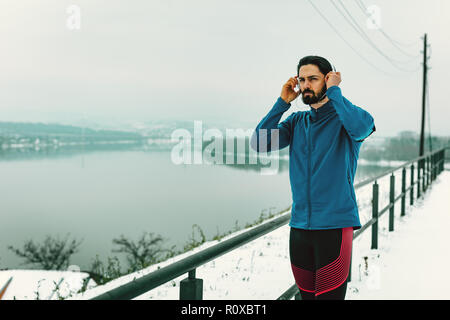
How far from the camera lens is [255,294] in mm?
3438

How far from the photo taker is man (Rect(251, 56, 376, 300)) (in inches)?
53.9

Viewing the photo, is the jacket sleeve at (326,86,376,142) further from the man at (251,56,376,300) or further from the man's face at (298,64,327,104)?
the man's face at (298,64,327,104)

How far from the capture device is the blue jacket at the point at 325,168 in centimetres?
137

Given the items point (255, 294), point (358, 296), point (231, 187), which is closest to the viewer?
point (358, 296)

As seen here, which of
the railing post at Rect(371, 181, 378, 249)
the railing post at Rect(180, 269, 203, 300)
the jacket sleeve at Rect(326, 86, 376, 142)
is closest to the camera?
the railing post at Rect(180, 269, 203, 300)

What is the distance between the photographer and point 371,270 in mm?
3510

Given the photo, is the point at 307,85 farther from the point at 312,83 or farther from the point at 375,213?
the point at 375,213

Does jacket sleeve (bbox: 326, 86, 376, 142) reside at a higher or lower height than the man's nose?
lower

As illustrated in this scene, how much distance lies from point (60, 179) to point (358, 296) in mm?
125880

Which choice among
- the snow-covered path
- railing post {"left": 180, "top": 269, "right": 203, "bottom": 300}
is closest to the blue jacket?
railing post {"left": 180, "top": 269, "right": 203, "bottom": 300}

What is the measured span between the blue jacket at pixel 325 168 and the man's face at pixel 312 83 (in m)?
0.05

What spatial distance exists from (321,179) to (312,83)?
1.22 feet
